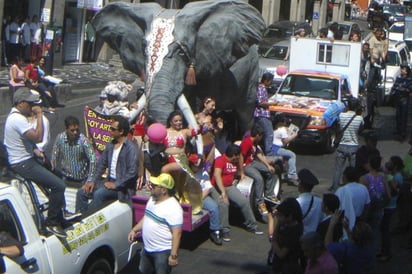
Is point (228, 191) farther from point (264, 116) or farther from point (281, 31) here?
point (281, 31)

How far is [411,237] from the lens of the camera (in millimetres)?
12867

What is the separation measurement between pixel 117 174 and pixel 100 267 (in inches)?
74.9

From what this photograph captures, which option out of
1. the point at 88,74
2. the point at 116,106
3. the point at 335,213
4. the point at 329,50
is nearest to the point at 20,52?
the point at 88,74

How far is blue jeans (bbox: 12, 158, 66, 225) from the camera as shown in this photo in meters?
8.69

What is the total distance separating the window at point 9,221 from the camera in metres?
7.79

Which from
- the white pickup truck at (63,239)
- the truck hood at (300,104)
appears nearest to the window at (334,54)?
the truck hood at (300,104)

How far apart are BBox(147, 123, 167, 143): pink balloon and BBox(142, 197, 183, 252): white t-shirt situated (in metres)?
2.27

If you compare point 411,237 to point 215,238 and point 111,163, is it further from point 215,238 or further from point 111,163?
point 111,163

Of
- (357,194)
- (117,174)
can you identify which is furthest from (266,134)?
(357,194)

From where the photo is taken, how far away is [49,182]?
29.8ft

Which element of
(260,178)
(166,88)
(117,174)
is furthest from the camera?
(260,178)

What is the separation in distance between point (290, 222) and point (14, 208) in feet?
8.25

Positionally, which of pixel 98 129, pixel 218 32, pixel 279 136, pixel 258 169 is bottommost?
pixel 258 169

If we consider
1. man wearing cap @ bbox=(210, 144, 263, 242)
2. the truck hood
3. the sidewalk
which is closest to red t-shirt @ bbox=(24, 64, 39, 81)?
the sidewalk
